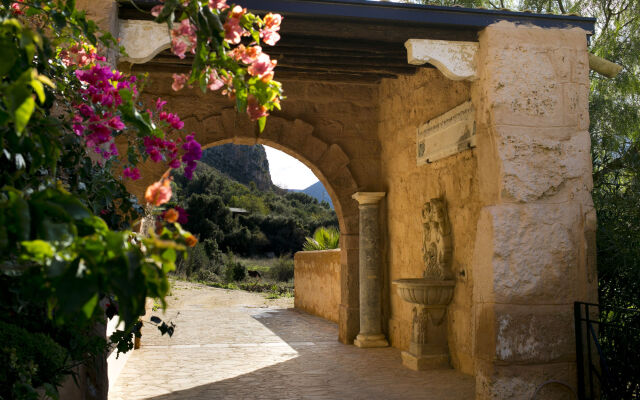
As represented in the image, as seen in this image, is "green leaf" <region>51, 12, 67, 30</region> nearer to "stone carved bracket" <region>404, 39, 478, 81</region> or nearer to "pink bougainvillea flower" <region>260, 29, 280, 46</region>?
"pink bougainvillea flower" <region>260, 29, 280, 46</region>

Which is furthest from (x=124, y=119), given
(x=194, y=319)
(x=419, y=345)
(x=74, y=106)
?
(x=194, y=319)

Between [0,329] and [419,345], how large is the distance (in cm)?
441

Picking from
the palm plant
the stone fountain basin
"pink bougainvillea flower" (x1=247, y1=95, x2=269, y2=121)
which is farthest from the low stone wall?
"pink bougainvillea flower" (x1=247, y1=95, x2=269, y2=121)

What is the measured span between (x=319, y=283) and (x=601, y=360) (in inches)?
280

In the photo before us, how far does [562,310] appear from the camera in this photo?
432 cm

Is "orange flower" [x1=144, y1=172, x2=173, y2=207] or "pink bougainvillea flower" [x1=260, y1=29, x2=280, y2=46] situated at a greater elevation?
"pink bougainvillea flower" [x1=260, y1=29, x2=280, y2=46]

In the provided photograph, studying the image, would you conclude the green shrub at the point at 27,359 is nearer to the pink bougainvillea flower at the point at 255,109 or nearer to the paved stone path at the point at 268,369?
the pink bougainvillea flower at the point at 255,109

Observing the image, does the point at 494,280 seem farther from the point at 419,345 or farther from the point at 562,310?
the point at 419,345

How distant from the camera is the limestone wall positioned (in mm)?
5562

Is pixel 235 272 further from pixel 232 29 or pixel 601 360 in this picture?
pixel 232 29

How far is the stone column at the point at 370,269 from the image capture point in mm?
7531

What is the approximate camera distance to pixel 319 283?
10.9m

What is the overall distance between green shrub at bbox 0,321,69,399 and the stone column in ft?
18.0

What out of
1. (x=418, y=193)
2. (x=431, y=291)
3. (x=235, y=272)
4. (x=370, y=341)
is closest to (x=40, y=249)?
(x=431, y=291)
